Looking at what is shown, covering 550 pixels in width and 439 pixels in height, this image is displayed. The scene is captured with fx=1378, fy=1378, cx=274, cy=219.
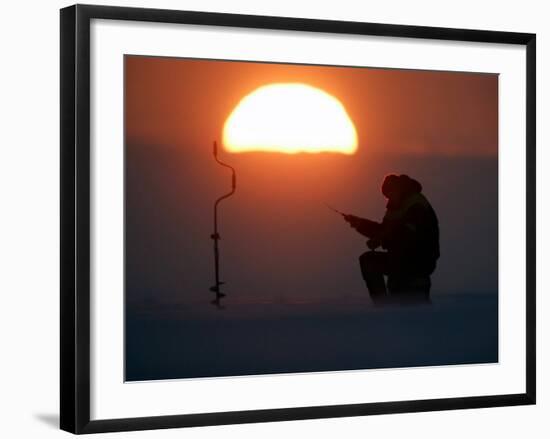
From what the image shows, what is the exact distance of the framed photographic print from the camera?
184 inches

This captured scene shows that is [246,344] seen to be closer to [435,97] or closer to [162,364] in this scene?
[162,364]

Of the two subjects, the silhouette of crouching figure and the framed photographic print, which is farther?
the silhouette of crouching figure

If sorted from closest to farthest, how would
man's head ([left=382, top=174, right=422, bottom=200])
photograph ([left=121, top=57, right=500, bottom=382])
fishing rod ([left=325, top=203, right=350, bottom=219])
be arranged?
photograph ([left=121, top=57, right=500, bottom=382]), fishing rod ([left=325, top=203, right=350, bottom=219]), man's head ([left=382, top=174, right=422, bottom=200])

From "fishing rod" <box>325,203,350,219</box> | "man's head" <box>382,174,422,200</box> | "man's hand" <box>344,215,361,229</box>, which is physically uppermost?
Result: "man's head" <box>382,174,422,200</box>

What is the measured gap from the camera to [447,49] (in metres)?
5.19

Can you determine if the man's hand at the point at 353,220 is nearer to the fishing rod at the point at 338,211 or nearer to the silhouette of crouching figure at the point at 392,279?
the fishing rod at the point at 338,211

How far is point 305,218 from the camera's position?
4.97 meters

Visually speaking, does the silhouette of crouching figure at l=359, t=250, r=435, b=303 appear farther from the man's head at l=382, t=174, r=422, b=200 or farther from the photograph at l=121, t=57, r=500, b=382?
the man's head at l=382, t=174, r=422, b=200

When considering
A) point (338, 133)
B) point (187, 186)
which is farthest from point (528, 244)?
point (187, 186)

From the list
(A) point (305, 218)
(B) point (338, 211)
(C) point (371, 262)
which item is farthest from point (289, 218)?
(C) point (371, 262)

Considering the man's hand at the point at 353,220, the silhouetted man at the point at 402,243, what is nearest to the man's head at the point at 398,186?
the silhouetted man at the point at 402,243

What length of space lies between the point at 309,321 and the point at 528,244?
979 mm

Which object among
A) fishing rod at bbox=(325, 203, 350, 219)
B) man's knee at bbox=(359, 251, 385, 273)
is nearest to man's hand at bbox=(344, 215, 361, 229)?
fishing rod at bbox=(325, 203, 350, 219)

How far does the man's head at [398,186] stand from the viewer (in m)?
5.11
